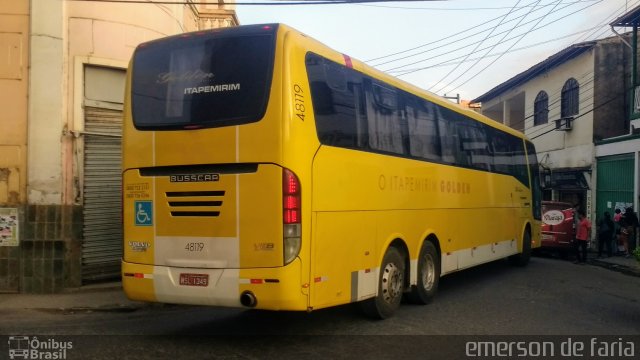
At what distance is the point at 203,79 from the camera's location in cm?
633

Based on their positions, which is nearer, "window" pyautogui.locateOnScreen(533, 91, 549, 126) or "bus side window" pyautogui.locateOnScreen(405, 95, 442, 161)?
"bus side window" pyautogui.locateOnScreen(405, 95, 442, 161)

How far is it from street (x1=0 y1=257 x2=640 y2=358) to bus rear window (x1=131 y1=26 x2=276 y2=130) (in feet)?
8.46

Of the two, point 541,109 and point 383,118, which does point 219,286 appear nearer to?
point 383,118

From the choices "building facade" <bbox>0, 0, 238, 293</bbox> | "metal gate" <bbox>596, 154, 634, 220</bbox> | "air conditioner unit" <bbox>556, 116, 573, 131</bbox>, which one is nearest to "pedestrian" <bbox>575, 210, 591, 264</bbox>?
"metal gate" <bbox>596, 154, 634, 220</bbox>

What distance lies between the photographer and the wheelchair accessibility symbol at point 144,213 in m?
6.52

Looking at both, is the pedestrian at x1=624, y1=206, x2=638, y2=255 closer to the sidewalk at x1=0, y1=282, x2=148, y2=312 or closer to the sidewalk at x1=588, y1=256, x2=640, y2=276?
the sidewalk at x1=588, y1=256, x2=640, y2=276

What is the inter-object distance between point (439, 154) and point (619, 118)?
53.4 ft

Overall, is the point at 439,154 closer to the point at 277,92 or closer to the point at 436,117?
the point at 436,117

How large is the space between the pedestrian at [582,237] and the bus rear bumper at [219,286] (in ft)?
44.2

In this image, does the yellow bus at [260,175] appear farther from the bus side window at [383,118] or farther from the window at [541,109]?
the window at [541,109]

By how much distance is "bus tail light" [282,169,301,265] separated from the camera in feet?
18.9

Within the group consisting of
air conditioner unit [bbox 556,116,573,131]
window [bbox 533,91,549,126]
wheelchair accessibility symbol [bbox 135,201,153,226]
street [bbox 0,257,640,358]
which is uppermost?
window [bbox 533,91,549,126]

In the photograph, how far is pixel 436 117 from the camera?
30.9 ft

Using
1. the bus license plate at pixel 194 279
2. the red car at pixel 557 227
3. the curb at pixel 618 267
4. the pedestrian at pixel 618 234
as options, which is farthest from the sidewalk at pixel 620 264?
the bus license plate at pixel 194 279
